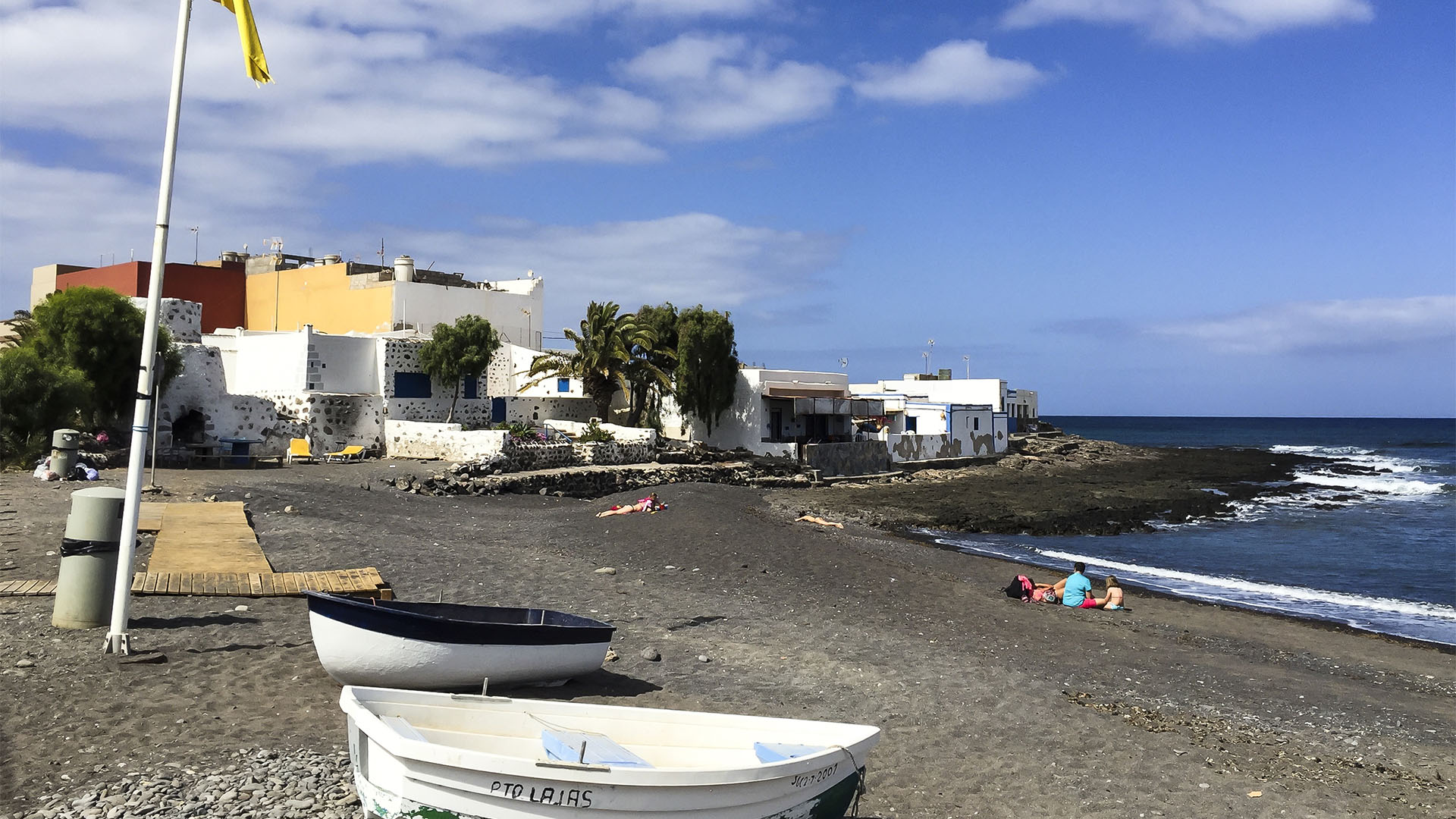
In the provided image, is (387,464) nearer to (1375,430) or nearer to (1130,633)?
(1130,633)

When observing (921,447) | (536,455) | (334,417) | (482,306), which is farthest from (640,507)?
(921,447)

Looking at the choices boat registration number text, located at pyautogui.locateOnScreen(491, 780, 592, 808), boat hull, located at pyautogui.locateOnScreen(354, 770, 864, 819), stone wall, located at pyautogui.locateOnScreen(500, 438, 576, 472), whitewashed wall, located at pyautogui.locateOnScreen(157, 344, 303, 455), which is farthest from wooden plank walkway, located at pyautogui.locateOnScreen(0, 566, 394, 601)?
whitewashed wall, located at pyautogui.locateOnScreen(157, 344, 303, 455)

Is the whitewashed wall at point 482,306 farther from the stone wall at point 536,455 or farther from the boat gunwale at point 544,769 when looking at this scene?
the boat gunwale at point 544,769

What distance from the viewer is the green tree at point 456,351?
114 ft

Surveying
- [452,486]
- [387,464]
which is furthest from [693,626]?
[387,464]

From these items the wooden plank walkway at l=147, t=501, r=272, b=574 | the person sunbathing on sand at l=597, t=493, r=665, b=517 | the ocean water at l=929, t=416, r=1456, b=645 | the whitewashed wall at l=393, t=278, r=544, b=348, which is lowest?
the ocean water at l=929, t=416, r=1456, b=645

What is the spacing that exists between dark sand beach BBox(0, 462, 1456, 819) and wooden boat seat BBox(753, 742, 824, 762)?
1047mm

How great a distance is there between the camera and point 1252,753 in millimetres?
8914

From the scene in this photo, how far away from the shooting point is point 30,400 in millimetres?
23922

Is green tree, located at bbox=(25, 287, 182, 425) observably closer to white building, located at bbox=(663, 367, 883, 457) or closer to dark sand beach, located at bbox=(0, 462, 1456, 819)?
dark sand beach, located at bbox=(0, 462, 1456, 819)

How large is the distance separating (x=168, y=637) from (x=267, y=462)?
21885 millimetres

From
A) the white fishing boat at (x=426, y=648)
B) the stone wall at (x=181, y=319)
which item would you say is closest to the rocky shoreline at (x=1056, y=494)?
the stone wall at (x=181, y=319)

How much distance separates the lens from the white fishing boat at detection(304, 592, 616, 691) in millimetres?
8086

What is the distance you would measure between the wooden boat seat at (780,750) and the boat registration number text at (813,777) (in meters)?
0.15
